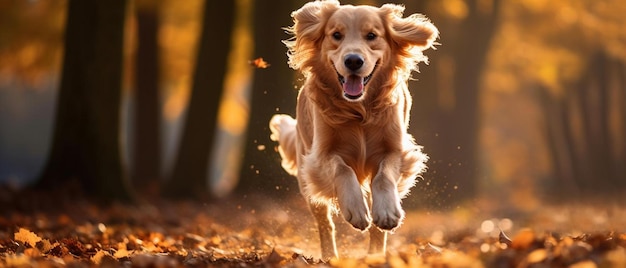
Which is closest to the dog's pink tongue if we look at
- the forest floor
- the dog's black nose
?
the dog's black nose

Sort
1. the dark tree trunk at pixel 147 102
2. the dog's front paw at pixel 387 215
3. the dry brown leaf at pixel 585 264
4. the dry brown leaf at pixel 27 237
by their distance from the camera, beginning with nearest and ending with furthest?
1. the dry brown leaf at pixel 585 264
2. the dog's front paw at pixel 387 215
3. the dry brown leaf at pixel 27 237
4. the dark tree trunk at pixel 147 102

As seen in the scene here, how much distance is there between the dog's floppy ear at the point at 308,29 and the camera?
679 centimetres

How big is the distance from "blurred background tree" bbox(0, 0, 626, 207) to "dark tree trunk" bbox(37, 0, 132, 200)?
91 millimetres

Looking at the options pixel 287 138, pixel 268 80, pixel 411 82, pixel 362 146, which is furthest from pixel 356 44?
pixel 411 82

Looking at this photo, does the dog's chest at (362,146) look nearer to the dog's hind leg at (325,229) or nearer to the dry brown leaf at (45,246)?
the dog's hind leg at (325,229)

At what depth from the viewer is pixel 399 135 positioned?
666cm

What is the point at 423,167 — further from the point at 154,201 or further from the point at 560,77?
the point at 560,77

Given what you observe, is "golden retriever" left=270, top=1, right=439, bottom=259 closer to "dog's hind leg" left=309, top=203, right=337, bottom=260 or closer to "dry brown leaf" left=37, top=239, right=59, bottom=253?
"dog's hind leg" left=309, top=203, right=337, bottom=260

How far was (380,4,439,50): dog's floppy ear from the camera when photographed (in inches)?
264

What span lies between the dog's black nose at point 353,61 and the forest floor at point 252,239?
130cm

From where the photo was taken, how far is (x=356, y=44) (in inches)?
247

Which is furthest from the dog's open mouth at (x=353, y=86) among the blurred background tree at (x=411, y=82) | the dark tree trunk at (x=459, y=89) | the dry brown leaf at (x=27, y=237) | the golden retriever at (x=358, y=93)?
the dark tree trunk at (x=459, y=89)

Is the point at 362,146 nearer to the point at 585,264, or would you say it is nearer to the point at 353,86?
the point at 353,86

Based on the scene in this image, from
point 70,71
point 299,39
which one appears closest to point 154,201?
point 70,71
